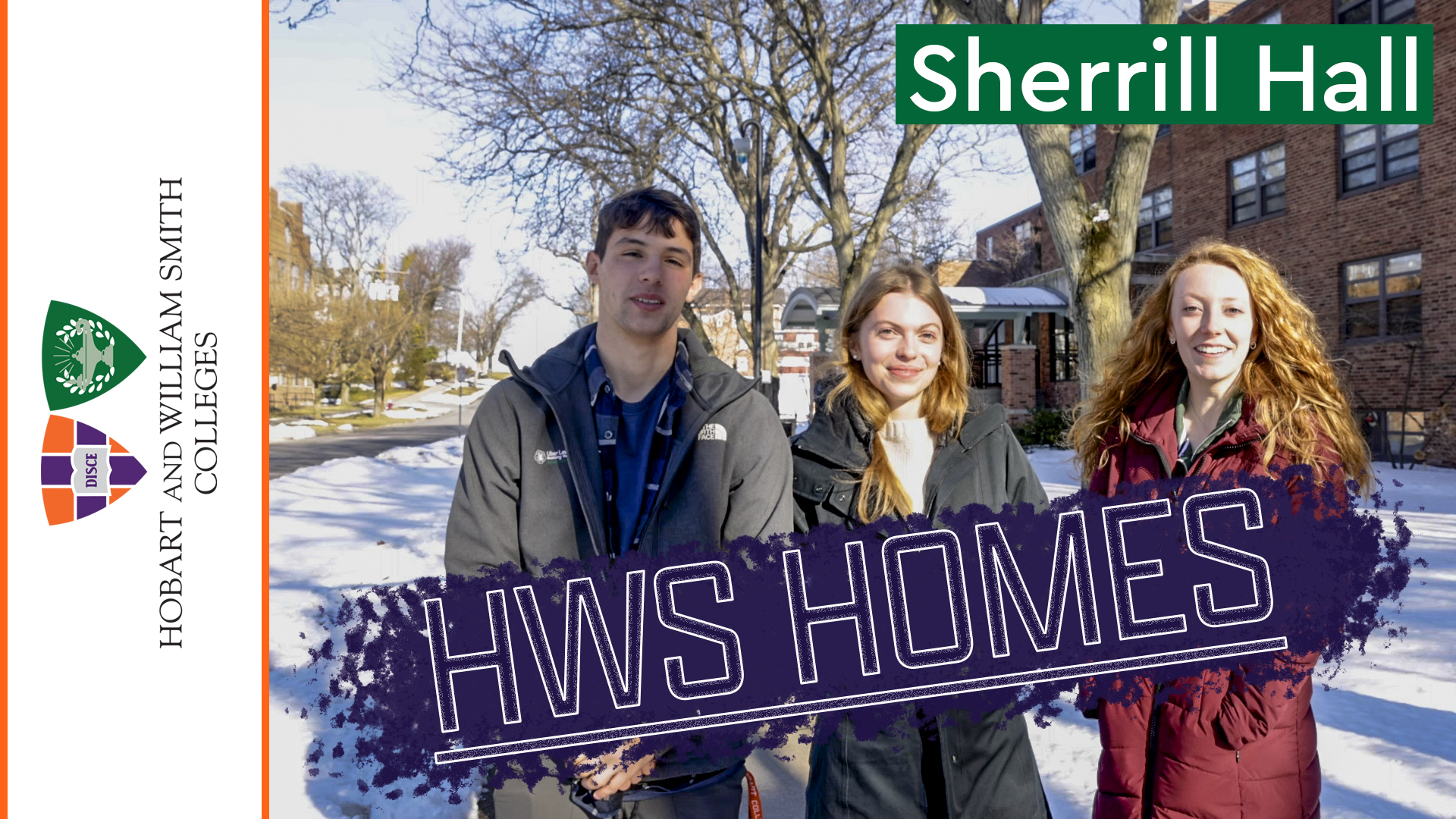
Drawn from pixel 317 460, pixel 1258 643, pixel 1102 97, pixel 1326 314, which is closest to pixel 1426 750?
pixel 1258 643

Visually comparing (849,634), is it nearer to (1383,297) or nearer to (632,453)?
(632,453)

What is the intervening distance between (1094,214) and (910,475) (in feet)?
15.2

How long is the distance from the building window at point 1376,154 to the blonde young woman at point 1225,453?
60.4 feet

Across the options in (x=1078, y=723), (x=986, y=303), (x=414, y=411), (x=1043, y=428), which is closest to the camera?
(x=1078, y=723)

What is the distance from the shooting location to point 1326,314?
18.9m

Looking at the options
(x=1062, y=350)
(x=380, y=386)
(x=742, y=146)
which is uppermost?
(x=742, y=146)

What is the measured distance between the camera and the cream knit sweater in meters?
2.54

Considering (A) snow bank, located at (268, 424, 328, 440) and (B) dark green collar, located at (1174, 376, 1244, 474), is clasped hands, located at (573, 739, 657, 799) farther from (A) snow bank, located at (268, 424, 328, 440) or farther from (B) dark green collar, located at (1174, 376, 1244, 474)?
(A) snow bank, located at (268, 424, 328, 440)

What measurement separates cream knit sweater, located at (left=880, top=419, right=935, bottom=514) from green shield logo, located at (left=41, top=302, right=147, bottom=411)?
2.41 metres

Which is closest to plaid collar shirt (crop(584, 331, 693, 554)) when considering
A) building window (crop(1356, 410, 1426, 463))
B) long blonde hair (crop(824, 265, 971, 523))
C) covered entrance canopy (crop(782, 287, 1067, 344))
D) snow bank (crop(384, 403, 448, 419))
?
long blonde hair (crop(824, 265, 971, 523))

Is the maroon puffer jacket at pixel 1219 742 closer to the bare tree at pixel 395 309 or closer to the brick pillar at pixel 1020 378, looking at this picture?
the brick pillar at pixel 1020 378

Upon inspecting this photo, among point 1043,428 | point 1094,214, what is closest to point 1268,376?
point 1094,214

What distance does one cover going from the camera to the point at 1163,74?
5.34m

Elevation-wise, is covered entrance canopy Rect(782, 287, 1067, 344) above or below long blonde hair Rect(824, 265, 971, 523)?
above
